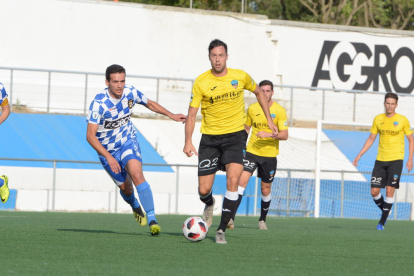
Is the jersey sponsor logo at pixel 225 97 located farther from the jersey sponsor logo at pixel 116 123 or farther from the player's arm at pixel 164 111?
the jersey sponsor logo at pixel 116 123

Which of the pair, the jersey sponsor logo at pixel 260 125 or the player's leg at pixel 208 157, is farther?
the jersey sponsor logo at pixel 260 125

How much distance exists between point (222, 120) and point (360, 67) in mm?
22384

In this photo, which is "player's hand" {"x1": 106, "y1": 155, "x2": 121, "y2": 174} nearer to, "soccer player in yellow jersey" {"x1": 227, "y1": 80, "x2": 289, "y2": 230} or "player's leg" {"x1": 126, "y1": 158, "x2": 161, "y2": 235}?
"player's leg" {"x1": 126, "y1": 158, "x2": 161, "y2": 235}

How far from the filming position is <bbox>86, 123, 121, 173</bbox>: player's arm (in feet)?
27.7

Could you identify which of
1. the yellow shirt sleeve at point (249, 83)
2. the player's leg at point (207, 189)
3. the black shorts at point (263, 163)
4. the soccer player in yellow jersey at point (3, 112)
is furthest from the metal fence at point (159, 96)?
the yellow shirt sleeve at point (249, 83)

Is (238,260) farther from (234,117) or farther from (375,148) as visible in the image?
(375,148)

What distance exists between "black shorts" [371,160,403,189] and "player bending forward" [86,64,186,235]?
5.56 metres

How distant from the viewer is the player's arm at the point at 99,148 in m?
8.45

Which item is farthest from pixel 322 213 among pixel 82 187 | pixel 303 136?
pixel 82 187

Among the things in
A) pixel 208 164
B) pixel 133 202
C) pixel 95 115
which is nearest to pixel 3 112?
pixel 95 115

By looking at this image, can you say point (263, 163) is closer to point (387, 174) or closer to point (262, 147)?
point (262, 147)

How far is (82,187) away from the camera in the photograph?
20391 millimetres

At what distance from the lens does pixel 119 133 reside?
8.98 metres

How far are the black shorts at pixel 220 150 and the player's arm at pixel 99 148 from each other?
1.02m
